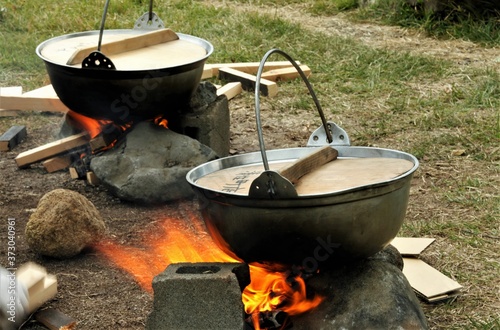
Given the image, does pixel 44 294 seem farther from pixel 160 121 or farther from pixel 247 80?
pixel 247 80

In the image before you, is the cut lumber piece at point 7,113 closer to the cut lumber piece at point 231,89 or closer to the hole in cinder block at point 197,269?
the cut lumber piece at point 231,89

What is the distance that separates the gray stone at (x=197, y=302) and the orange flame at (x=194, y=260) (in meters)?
0.18

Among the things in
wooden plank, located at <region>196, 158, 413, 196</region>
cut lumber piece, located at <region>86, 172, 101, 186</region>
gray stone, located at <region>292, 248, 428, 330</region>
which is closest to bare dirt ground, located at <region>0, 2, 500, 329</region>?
cut lumber piece, located at <region>86, 172, 101, 186</region>

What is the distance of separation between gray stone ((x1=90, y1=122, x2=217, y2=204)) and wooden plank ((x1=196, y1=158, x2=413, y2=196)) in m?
1.36

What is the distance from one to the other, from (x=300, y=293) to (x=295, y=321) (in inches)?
4.7

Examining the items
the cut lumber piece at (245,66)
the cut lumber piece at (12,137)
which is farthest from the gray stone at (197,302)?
the cut lumber piece at (245,66)

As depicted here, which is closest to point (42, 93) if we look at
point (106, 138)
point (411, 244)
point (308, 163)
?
point (106, 138)

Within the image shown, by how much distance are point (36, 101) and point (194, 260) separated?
116 inches

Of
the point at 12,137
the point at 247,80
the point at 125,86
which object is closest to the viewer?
the point at 125,86

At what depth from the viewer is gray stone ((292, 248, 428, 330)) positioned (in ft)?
10.9

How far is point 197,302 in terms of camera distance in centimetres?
328

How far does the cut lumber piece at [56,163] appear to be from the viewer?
18.7ft

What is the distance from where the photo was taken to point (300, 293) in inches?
138

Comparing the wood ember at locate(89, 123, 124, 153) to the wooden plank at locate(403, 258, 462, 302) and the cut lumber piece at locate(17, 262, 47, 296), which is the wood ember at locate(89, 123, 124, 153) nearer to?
the cut lumber piece at locate(17, 262, 47, 296)
